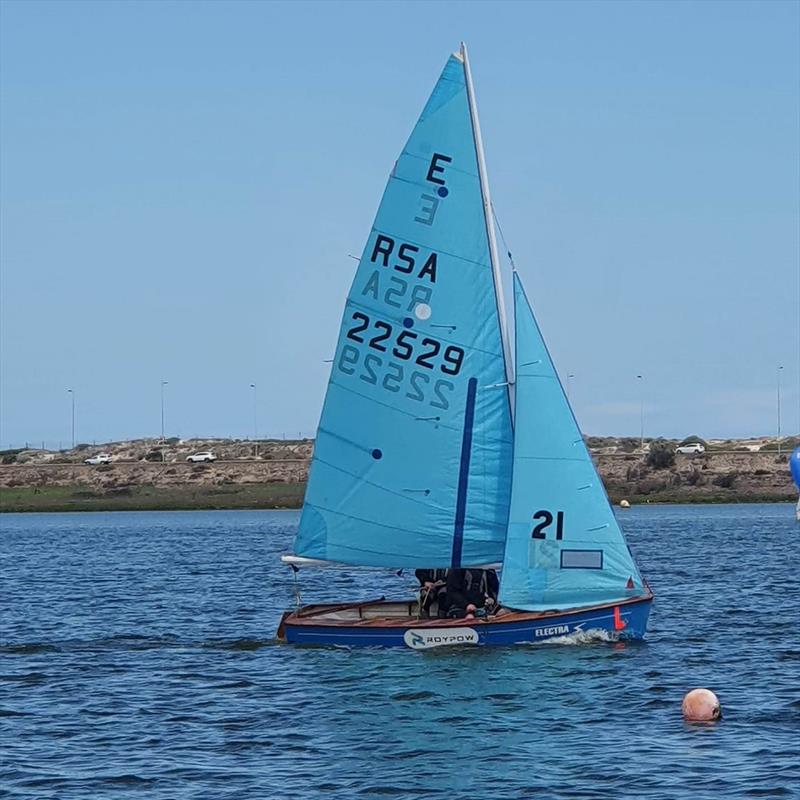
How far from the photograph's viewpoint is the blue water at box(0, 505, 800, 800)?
24312mm

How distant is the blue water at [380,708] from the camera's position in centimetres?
2431

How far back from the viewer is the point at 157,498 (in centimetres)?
14850

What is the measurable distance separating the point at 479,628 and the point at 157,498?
116009mm

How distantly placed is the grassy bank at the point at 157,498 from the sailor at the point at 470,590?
327 ft

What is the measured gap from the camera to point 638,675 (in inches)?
1305

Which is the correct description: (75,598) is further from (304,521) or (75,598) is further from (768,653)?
(768,653)

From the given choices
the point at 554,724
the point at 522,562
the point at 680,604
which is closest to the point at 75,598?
the point at 680,604

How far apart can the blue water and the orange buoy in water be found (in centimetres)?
33

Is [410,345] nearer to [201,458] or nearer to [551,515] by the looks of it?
[551,515]

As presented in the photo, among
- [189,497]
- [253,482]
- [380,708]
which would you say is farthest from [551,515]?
[253,482]

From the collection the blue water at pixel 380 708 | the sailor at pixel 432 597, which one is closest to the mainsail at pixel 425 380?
the sailor at pixel 432 597

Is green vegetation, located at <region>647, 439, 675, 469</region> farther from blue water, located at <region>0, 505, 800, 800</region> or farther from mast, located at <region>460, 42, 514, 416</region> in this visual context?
mast, located at <region>460, 42, 514, 416</region>

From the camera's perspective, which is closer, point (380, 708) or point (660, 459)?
point (380, 708)

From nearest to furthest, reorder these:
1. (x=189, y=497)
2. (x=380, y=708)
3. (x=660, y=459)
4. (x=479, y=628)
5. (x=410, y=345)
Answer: (x=380, y=708) → (x=479, y=628) → (x=410, y=345) → (x=660, y=459) → (x=189, y=497)
